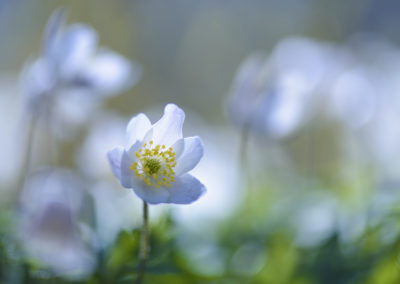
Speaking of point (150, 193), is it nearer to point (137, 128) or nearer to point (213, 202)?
point (137, 128)

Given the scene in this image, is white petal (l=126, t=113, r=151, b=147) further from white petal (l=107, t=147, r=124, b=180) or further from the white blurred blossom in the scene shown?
the white blurred blossom

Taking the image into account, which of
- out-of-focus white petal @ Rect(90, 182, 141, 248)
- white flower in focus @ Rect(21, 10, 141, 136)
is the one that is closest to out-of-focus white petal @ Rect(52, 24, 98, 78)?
white flower in focus @ Rect(21, 10, 141, 136)

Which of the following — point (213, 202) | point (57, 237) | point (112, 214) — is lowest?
point (57, 237)

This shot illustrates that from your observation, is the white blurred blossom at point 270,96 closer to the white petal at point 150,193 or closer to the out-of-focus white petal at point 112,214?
the out-of-focus white petal at point 112,214

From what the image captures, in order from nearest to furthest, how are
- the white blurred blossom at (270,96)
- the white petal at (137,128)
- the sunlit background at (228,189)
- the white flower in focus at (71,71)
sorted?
the white petal at (137,128) < the sunlit background at (228,189) < the white flower in focus at (71,71) < the white blurred blossom at (270,96)

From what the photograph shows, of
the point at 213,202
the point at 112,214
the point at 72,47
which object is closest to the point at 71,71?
the point at 72,47

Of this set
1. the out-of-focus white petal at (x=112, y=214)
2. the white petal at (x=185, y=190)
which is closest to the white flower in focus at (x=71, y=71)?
the out-of-focus white petal at (x=112, y=214)
